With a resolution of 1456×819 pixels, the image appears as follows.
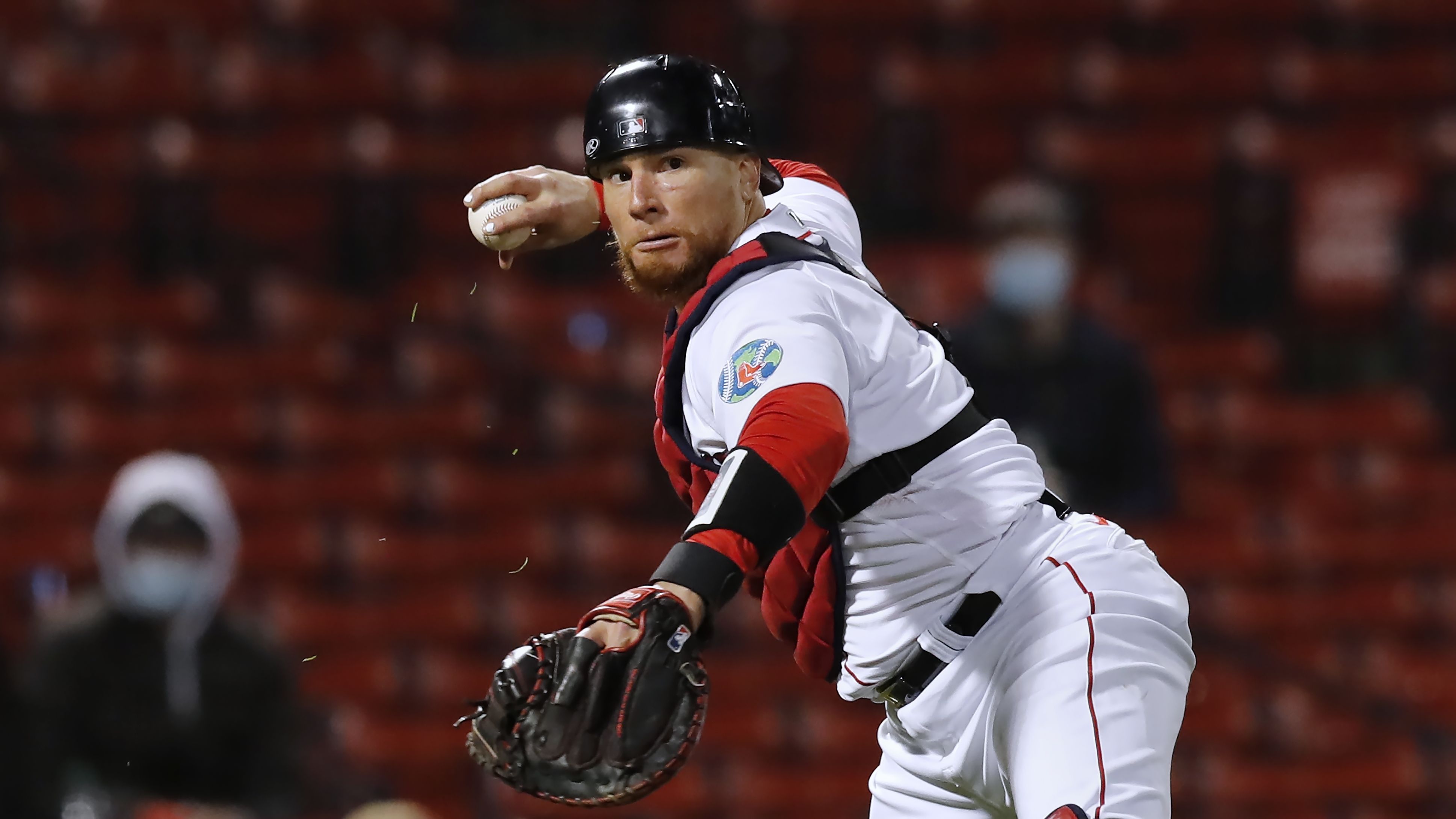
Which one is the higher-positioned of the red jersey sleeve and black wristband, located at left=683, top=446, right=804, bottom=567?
the red jersey sleeve

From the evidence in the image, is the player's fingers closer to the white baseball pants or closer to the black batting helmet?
the black batting helmet

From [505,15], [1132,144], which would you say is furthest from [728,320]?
[505,15]

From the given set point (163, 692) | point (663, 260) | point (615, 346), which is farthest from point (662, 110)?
point (615, 346)

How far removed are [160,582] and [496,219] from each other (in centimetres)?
308

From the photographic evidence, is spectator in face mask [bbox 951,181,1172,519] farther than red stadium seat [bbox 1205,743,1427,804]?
No

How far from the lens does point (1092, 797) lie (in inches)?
114

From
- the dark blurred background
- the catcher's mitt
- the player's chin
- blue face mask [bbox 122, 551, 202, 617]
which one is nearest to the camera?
the catcher's mitt

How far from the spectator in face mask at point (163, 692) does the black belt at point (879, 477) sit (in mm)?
3333

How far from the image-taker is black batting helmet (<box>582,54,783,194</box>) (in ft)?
9.96

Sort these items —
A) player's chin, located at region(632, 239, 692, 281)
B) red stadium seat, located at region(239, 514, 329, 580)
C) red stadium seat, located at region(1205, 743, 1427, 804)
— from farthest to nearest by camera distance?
red stadium seat, located at region(239, 514, 329, 580) → red stadium seat, located at region(1205, 743, 1427, 804) → player's chin, located at region(632, 239, 692, 281)

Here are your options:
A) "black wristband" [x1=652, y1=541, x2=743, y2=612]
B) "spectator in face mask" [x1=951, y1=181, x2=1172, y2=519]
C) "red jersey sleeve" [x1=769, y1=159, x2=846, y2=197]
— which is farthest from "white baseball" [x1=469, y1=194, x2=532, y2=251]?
"spectator in face mask" [x1=951, y1=181, x2=1172, y2=519]

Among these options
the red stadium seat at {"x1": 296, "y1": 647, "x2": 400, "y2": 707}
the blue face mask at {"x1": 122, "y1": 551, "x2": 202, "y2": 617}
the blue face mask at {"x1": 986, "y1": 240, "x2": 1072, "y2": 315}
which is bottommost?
the red stadium seat at {"x1": 296, "y1": 647, "x2": 400, "y2": 707}

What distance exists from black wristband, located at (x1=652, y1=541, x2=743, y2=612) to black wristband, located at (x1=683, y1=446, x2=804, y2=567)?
35mm

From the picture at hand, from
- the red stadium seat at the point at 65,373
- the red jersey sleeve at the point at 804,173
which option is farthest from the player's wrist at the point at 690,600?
the red stadium seat at the point at 65,373
